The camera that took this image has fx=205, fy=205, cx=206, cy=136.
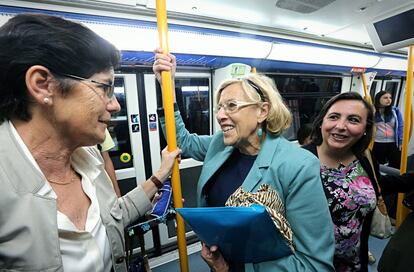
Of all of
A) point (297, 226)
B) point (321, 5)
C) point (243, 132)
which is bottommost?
point (297, 226)

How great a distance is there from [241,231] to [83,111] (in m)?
0.70

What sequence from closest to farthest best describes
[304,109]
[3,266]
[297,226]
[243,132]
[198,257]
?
[3,266] → [297,226] → [243,132] → [198,257] → [304,109]

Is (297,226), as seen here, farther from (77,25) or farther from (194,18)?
(194,18)

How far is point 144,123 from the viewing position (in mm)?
2607

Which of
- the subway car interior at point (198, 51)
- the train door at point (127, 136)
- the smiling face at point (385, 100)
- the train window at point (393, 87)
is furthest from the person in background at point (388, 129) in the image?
the train door at point (127, 136)

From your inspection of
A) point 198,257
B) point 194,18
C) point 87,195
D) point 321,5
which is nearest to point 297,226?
point 87,195

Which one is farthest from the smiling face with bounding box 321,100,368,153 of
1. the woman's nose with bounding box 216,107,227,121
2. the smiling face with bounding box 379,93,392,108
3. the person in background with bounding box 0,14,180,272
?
the smiling face with bounding box 379,93,392,108

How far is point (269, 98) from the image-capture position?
1.15 m

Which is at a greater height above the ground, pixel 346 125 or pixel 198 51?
pixel 198 51

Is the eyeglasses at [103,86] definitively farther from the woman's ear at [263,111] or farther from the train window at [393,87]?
the train window at [393,87]

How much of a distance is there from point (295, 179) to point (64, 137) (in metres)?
0.93

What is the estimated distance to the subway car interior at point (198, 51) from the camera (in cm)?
172

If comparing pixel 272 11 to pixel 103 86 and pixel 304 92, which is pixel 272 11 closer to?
pixel 103 86

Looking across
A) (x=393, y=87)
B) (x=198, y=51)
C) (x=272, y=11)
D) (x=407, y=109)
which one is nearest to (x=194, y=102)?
(x=198, y=51)
